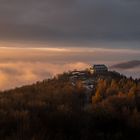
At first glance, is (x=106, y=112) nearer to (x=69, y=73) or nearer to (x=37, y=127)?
(x=37, y=127)

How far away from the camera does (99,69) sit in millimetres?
108062

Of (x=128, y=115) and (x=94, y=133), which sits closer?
(x=94, y=133)

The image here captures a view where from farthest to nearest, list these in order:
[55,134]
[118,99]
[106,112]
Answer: [118,99] < [106,112] < [55,134]

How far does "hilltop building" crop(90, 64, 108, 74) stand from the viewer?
349 feet

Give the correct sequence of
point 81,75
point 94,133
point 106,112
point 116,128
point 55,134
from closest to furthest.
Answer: point 55,134, point 94,133, point 116,128, point 106,112, point 81,75

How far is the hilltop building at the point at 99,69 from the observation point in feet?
349

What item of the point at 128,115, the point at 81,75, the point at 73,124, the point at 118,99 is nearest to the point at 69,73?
the point at 81,75

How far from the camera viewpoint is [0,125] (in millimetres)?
29062

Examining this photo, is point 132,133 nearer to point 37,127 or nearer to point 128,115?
point 128,115

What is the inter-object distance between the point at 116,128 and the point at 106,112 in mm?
4549

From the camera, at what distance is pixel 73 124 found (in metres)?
31.6

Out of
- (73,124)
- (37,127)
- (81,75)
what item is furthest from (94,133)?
(81,75)

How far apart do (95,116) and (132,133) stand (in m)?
2.90

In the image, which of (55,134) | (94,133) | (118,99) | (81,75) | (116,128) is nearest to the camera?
(55,134)
